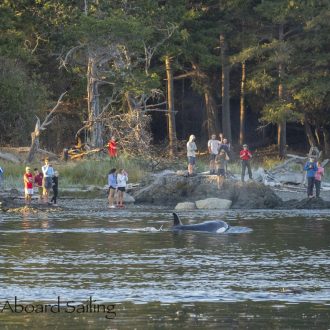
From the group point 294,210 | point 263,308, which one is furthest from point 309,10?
point 263,308

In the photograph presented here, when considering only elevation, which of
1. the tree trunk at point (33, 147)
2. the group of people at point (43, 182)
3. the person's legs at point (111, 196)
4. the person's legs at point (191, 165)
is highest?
the tree trunk at point (33, 147)

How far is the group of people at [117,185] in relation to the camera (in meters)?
40.7

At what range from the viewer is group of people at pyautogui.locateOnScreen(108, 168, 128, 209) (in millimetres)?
40656

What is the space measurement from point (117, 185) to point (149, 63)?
21731 millimetres

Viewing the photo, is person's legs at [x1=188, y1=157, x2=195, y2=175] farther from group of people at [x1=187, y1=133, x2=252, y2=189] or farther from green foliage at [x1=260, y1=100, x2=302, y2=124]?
green foliage at [x1=260, y1=100, x2=302, y2=124]

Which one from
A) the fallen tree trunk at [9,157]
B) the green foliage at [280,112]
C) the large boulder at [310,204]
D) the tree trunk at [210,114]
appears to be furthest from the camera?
the tree trunk at [210,114]

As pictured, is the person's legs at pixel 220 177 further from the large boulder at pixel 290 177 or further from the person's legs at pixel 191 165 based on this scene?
the large boulder at pixel 290 177

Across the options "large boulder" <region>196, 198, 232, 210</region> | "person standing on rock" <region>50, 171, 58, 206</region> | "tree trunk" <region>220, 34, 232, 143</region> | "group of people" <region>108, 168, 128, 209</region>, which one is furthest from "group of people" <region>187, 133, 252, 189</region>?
"tree trunk" <region>220, 34, 232, 143</region>

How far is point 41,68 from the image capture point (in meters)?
64.8

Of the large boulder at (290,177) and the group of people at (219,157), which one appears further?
the large boulder at (290,177)

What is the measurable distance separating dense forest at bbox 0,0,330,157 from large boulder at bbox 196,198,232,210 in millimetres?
11210

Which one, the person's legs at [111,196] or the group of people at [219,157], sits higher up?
the group of people at [219,157]

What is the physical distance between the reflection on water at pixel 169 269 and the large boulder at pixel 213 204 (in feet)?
14.8

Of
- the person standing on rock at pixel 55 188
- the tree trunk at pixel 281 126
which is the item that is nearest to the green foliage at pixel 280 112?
the tree trunk at pixel 281 126
